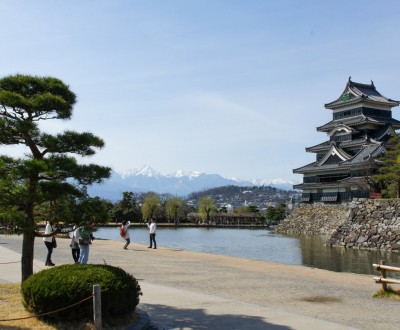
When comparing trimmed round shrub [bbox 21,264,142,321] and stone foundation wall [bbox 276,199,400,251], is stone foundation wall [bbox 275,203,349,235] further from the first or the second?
trimmed round shrub [bbox 21,264,142,321]

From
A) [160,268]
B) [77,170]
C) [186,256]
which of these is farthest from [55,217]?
[186,256]

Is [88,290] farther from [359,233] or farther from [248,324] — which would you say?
[359,233]

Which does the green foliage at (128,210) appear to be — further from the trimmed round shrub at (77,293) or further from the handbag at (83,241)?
the trimmed round shrub at (77,293)

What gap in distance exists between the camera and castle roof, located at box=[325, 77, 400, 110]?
57.1 meters

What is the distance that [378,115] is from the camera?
192 ft

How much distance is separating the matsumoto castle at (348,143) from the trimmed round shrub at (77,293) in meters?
46.4

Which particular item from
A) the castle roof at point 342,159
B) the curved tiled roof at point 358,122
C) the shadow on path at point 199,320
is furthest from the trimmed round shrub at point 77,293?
the curved tiled roof at point 358,122

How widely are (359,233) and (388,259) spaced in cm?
828

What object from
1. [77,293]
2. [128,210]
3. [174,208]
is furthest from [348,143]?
[77,293]

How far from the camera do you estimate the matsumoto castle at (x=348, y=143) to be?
53.0 metres

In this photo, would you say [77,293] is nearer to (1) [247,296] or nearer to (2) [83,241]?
(1) [247,296]

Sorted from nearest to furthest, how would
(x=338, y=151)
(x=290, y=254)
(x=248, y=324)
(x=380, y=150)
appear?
A: (x=248, y=324), (x=290, y=254), (x=380, y=150), (x=338, y=151)

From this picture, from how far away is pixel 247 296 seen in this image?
38.5ft

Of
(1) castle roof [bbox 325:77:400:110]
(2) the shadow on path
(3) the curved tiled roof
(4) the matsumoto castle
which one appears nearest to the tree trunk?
(2) the shadow on path
